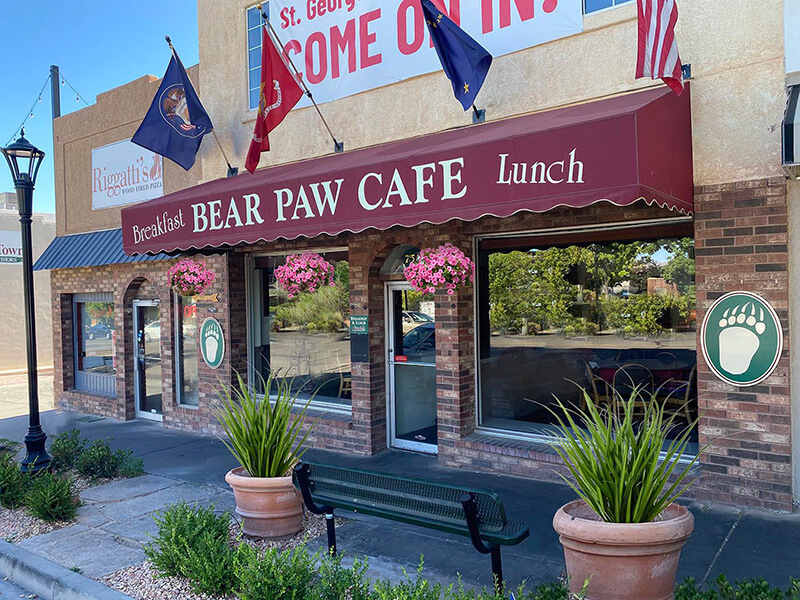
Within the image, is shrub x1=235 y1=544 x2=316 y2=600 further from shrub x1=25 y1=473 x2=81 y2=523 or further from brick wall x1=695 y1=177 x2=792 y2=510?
brick wall x1=695 y1=177 x2=792 y2=510

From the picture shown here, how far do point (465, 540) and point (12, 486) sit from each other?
4.47 m

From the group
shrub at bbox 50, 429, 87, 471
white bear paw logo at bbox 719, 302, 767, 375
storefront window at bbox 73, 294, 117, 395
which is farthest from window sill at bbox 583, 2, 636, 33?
storefront window at bbox 73, 294, 117, 395

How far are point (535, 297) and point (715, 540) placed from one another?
3.23 metres

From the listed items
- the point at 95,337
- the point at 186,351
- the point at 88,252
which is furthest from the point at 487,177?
the point at 95,337

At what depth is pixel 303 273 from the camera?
7152mm

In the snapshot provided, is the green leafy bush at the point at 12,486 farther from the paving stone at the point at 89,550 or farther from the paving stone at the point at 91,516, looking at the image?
the paving stone at the point at 89,550

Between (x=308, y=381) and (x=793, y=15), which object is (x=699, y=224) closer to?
(x=793, y=15)

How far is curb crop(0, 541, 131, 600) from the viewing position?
468 centimetres

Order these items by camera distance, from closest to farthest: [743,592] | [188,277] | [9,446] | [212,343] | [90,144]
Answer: [743,592], [188,277], [9,446], [212,343], [90,144]

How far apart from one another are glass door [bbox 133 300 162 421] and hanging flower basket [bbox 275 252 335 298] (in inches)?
193

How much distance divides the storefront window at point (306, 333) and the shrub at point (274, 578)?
4620 millimetres

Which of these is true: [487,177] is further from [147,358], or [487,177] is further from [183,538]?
[147,358]

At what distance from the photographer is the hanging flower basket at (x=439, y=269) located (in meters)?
6.38

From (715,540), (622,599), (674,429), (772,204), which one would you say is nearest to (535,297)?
(674,429)
